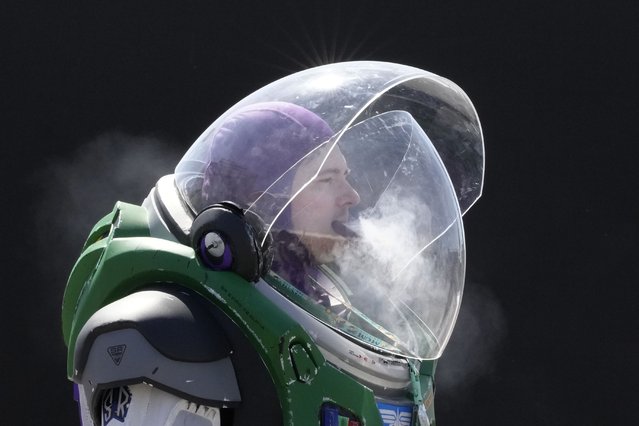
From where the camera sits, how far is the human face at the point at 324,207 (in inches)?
70.1

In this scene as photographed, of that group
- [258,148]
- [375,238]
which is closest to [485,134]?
[375,238]

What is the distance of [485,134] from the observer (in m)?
3.08

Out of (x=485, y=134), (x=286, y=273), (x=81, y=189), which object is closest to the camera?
(x=286, y=273)

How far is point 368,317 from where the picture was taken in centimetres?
179

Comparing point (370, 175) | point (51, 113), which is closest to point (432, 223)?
point (370, 175)

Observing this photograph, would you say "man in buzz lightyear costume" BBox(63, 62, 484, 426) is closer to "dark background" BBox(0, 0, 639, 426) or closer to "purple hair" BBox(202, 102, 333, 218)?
"purple hair" BBox(202, 102, 333, 218)

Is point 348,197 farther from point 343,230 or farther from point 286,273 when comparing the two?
point 286,273

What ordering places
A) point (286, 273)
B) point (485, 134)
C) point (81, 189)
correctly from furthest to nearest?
point (485, 134) < point (81, 189) < point (286, 273)

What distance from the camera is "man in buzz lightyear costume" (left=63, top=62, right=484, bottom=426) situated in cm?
163

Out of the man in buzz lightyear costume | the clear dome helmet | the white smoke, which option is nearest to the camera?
the man in buzz lightyear costume

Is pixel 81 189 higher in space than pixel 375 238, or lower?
lower

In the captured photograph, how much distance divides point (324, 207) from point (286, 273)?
139mm

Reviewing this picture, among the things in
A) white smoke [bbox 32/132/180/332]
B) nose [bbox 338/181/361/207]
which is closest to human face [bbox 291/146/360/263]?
nose [bbox 338/181/361/207]

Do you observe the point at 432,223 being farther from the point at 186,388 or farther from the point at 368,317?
the point at 186,388
